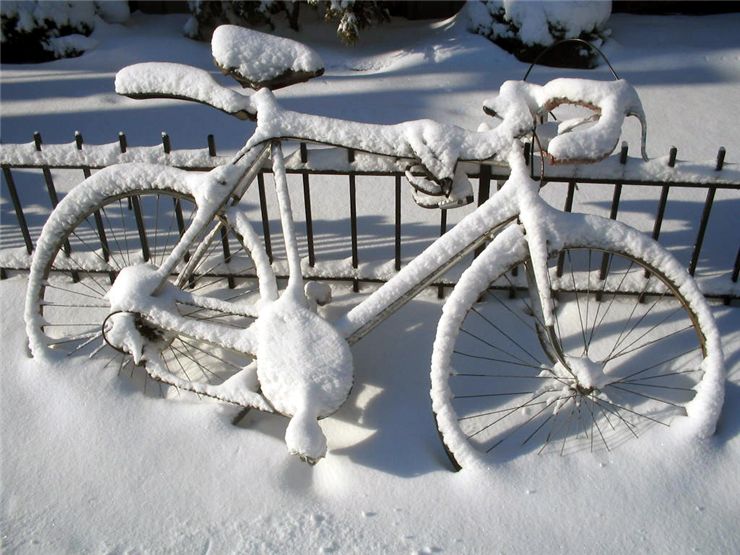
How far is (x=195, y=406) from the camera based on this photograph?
10.0 feet

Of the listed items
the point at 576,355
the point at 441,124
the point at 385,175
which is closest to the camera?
the point at 441,124

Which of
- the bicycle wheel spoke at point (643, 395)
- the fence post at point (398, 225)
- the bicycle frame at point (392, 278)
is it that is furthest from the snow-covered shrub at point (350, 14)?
the bicycle wheel spoke at point (643, 395)

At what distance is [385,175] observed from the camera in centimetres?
345

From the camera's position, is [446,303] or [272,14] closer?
[446,303]

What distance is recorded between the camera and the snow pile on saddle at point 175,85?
2.85 meters

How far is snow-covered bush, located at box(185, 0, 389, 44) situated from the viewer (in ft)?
21.2

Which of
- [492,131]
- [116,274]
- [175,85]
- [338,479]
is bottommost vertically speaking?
[338,479]

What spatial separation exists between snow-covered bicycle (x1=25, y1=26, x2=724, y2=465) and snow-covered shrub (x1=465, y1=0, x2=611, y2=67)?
3768mm

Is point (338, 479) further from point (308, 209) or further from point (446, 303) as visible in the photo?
point (308, 209)

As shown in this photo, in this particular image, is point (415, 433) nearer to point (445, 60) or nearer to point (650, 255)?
point (650, 255)

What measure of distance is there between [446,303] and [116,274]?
1.99 m

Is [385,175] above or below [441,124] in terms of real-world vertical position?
below

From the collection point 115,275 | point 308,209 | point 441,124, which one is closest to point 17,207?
point 115,275

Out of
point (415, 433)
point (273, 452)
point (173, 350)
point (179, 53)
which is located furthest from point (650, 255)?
point (179, 53)
